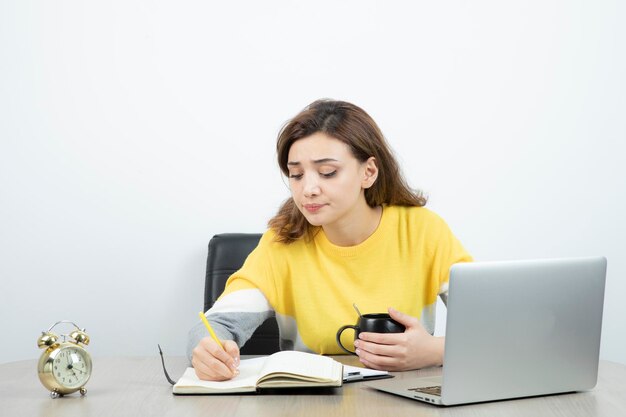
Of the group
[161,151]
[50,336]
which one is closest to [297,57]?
[161,151]

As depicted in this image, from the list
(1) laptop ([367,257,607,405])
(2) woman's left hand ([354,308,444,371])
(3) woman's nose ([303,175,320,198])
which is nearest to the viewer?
(1) laptop ([367,257,607,405])

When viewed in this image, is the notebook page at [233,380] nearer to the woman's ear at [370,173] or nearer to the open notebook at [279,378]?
the open notebook at [279,378]

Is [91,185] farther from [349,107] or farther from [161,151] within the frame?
[349,107]

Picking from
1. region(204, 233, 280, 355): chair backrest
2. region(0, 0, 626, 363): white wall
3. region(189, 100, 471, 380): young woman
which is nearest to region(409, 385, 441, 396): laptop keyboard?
region(189, 100, 471, 380): young woman

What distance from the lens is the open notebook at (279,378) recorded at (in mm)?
1480

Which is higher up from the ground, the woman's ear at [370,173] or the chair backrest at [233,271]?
the woman's ear at [370,173]

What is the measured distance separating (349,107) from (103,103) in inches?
42.2

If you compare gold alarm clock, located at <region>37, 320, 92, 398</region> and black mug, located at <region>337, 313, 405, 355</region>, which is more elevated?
black mug, located at <region>337, 313, 405, 355</region>

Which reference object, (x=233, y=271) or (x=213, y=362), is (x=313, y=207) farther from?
(x=233, y=271)

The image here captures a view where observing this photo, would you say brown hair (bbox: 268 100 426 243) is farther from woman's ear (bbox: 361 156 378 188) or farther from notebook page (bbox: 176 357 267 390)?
notebook page (bbox: 176 357 267 390)

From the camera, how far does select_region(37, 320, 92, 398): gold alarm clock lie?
1.49 m

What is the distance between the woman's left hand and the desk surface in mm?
120

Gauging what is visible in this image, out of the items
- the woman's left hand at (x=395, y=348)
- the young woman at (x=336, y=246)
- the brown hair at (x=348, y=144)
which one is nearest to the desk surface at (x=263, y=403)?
the woman's left hand at (x=395, y=348)

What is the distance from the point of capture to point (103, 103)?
112 inches
